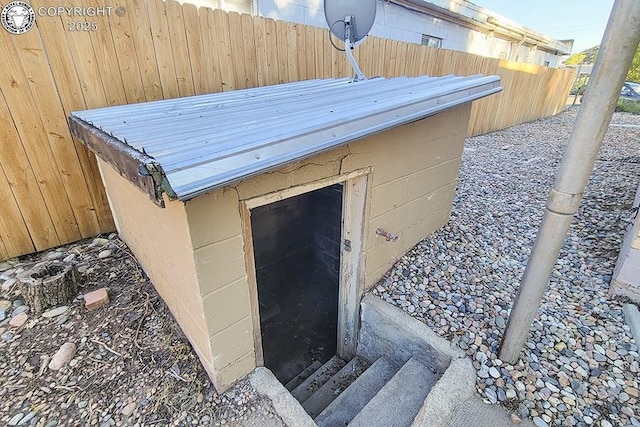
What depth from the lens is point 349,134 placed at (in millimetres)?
1631

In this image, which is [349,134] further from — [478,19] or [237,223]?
[478,19]

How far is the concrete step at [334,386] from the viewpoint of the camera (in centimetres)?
258

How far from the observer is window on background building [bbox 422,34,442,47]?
8031 millimetres

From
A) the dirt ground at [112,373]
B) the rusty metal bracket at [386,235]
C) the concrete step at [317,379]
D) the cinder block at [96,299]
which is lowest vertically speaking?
the concrete step at [317,379]

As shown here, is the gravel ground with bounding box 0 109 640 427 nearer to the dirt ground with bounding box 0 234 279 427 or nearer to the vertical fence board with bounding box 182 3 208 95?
the dirt ground with bounding box 0 234 279 427

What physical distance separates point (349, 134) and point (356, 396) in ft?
6.69

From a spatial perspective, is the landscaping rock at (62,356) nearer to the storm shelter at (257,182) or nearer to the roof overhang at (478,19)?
the storm shelter at (257,182)

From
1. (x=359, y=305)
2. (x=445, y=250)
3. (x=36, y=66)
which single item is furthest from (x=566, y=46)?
(x=36, y=66)

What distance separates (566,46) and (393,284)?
2015 cm

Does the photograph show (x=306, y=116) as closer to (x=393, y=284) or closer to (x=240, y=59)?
(x=393, y=284)

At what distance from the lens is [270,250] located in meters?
4.27

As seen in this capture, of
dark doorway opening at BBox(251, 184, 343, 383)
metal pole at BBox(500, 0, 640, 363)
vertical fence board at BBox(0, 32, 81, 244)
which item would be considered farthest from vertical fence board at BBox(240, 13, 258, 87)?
metal pole at BBox(500, 0, 640, 363)

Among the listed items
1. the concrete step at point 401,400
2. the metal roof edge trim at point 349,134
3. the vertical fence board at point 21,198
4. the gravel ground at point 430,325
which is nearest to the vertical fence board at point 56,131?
the vertical fence board at point 21,198

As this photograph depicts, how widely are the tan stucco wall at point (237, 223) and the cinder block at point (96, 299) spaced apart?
0.35 m
